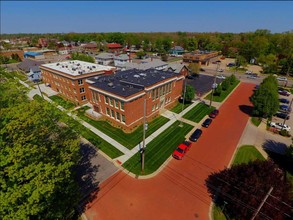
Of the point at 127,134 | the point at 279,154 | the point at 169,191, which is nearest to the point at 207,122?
the point at 279,154

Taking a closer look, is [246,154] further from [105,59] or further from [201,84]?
[105,59]

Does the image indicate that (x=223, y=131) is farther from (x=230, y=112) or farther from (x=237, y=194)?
(x=237, y=194)

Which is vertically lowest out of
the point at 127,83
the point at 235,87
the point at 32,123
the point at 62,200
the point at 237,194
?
the point at 235,87

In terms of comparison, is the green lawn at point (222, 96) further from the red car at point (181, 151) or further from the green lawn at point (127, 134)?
the red car at point (181, 151)

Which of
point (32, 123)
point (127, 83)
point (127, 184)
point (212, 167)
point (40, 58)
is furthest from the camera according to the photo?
point (40, 58)

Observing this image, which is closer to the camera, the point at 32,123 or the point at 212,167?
the point at 32,123

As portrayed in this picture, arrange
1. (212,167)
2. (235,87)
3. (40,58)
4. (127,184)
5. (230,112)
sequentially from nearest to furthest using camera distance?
(127,184)
(212,167)
(230,112)
(235,87)
(40,58)

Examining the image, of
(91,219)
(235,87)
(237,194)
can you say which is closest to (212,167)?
(237,194)

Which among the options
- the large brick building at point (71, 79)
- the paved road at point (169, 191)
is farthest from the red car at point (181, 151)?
the large brick building at point (71, 79)
